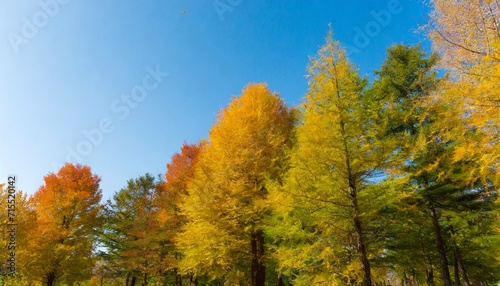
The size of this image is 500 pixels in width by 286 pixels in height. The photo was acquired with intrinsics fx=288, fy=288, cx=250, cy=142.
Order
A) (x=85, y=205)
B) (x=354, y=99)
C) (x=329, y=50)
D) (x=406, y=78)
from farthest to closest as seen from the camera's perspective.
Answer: (x=85, y=205)
(x=406, y=78)
(x=329, y=50)
(x=354, y=99)

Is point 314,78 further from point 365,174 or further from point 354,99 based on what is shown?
point 365,174

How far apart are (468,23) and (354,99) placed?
9.59 feet

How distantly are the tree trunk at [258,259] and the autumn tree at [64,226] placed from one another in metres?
11.4

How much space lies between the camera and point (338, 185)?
7.32 meters

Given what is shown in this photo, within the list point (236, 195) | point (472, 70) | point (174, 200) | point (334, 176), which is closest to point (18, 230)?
point (174, 200)

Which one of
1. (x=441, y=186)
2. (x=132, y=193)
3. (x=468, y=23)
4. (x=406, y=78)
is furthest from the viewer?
(x=132, y=193)

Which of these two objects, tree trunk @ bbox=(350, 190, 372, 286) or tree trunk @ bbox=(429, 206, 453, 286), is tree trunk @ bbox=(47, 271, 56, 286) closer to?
tree trunk @ bbox=(350, 190, 372, 286)

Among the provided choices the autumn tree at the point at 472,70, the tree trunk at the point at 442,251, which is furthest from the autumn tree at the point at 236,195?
the tree trunk at the point at 442,251

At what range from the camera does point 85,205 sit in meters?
17.7

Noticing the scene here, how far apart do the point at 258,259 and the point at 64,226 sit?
13.0 meters

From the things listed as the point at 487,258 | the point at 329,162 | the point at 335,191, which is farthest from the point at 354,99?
the point at 487,258

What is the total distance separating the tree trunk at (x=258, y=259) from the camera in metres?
10.5

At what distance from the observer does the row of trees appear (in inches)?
242

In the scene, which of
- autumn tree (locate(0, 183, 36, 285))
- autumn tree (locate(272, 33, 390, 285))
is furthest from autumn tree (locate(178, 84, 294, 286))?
autumn tree (locate(0, 183, 36, 285))
